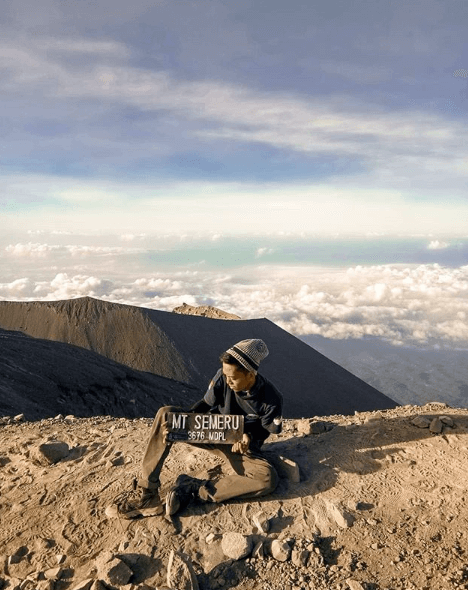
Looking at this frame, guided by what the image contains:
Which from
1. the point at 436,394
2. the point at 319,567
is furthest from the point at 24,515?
the point at 436,394

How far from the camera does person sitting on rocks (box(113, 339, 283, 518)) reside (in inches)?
175

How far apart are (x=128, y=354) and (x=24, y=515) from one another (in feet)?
105

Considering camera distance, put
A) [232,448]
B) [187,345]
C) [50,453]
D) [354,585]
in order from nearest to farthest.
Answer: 1. [354,585]
2. [232,448]
3. [50,453]
4. [187,345]

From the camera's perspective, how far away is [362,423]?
19.7ft

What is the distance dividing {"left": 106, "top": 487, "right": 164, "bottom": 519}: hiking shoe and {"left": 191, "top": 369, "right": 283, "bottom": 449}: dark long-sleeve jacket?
0.91 metres

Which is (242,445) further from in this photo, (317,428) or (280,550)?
(317,428)

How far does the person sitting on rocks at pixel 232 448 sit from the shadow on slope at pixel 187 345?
25820mm

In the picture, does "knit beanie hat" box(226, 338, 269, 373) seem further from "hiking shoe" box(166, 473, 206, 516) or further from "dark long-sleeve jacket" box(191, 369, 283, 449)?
"hiking shoe" box(166, 473, 206, 516)

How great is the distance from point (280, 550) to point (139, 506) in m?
1.40

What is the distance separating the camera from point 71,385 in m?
20.6

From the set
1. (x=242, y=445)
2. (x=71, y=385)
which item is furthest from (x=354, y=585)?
(x=71, y=385)

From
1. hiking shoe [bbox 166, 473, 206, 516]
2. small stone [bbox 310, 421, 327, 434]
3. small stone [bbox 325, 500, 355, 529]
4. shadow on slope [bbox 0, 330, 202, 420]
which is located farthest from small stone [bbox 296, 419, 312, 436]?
shadow on slope [bbox 0, 330, 202, 420]

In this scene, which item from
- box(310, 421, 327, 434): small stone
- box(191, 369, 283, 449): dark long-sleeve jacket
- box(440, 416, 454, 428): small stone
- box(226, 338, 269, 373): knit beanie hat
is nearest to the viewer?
box(226, 338, 269, 373): knit beanie hat

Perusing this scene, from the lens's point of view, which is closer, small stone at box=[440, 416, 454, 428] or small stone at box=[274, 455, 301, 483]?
small stone at box=[274, 455, 301, 483]
